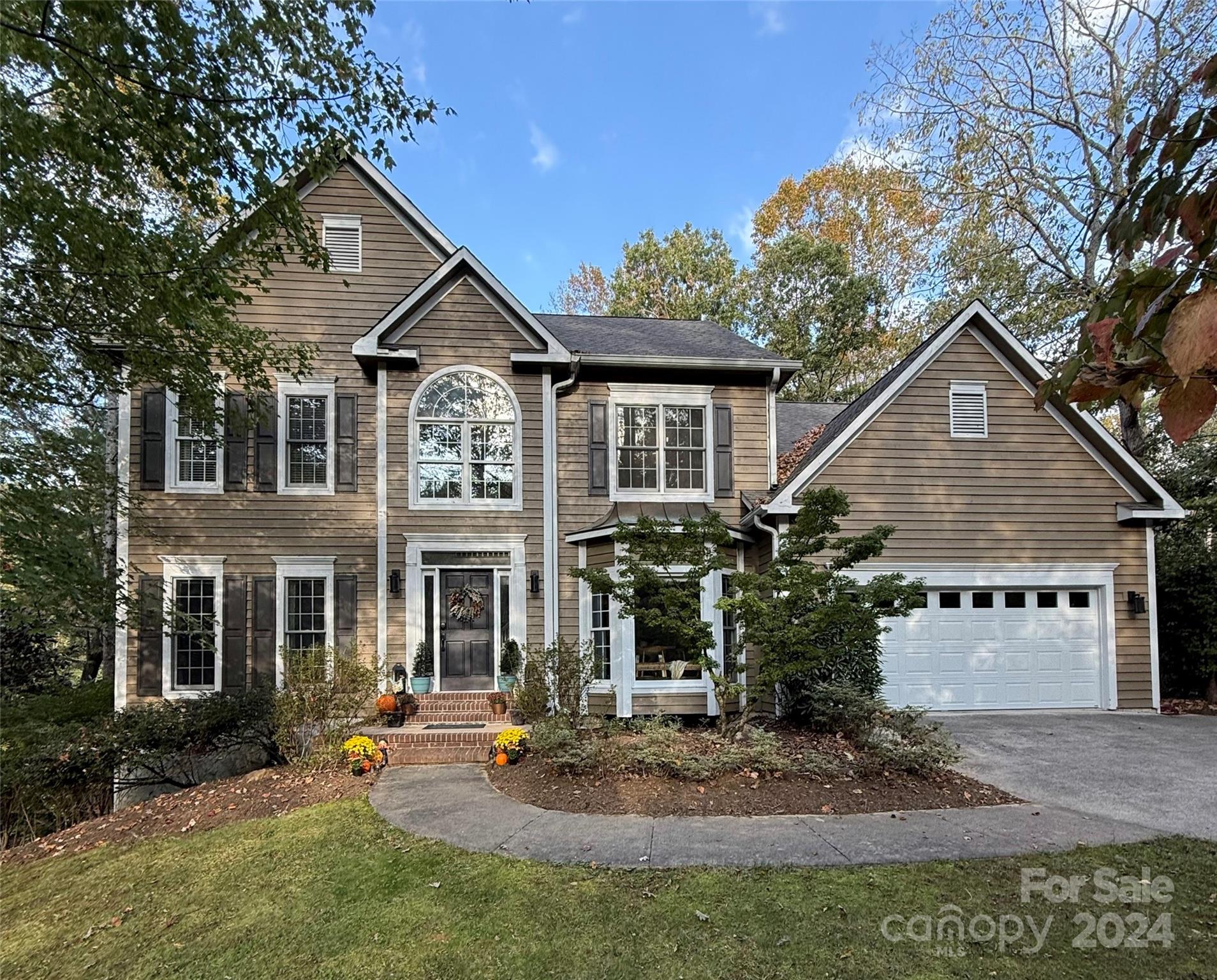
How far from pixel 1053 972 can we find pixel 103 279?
986 centimetres

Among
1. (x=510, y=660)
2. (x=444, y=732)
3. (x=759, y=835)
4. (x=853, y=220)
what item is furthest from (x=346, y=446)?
(x=853, y=220)

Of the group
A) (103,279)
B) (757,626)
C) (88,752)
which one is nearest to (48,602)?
(88,752)

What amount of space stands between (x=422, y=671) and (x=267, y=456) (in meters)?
4.19

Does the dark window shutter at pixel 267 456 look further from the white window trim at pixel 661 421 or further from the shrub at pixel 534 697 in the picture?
the white window trim at pixel 661 421

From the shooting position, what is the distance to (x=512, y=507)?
34.3 ft

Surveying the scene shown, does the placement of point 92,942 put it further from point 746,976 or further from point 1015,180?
point 1015,180

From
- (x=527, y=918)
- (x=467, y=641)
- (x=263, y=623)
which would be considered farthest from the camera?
(x=467, y=641)

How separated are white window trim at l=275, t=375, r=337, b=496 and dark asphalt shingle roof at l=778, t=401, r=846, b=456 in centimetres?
814

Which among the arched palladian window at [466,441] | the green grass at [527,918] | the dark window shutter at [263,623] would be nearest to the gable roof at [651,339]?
the arched palladian window at [466,441]

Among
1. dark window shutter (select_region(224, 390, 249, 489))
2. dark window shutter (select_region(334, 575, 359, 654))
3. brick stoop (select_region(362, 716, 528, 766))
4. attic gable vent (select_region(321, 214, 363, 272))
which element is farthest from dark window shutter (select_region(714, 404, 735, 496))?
dark window shutter (select_region(224, 390, 249, 489))

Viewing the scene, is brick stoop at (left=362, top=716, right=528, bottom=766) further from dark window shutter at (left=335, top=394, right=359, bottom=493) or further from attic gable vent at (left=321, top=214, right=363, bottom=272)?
attic gable vent at (left=321, top=214, right=363, bottom=272)

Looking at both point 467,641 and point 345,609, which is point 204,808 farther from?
point 467,641

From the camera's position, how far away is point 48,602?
751 centimetres

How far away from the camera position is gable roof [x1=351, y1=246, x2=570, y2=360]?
33.1 feet
